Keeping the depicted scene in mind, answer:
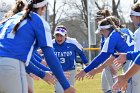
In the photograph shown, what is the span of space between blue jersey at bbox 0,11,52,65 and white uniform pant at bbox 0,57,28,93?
75 millimetres

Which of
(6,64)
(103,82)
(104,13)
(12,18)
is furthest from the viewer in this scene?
(103,82)

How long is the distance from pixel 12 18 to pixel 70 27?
60.5 metres

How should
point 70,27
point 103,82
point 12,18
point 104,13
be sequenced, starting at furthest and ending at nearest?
point 70,27, point 103,82, point 104,13, point 12,18

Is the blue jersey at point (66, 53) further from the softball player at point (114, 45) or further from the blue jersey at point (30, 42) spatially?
the blue jersey at point (30, 42)

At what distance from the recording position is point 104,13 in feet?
32.1

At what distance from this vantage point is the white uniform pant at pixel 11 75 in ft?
17.1

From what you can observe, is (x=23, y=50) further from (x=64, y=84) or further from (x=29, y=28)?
(x=64, y=84)

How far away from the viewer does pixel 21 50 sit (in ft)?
17.2

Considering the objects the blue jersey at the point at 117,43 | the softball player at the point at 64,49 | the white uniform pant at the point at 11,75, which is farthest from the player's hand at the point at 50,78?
the softball player at the point at 64,49

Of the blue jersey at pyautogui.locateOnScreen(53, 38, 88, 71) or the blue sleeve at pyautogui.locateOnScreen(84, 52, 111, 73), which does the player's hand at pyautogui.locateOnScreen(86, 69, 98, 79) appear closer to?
the blue sleeve at pyautogui.locateOnScreen(84, 52, 111, 73)

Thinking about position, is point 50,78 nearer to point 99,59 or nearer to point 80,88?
point 99,59

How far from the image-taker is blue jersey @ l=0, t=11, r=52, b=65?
5.23 meters

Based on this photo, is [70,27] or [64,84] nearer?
[64,84]

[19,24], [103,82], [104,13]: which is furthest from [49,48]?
[103,82]
